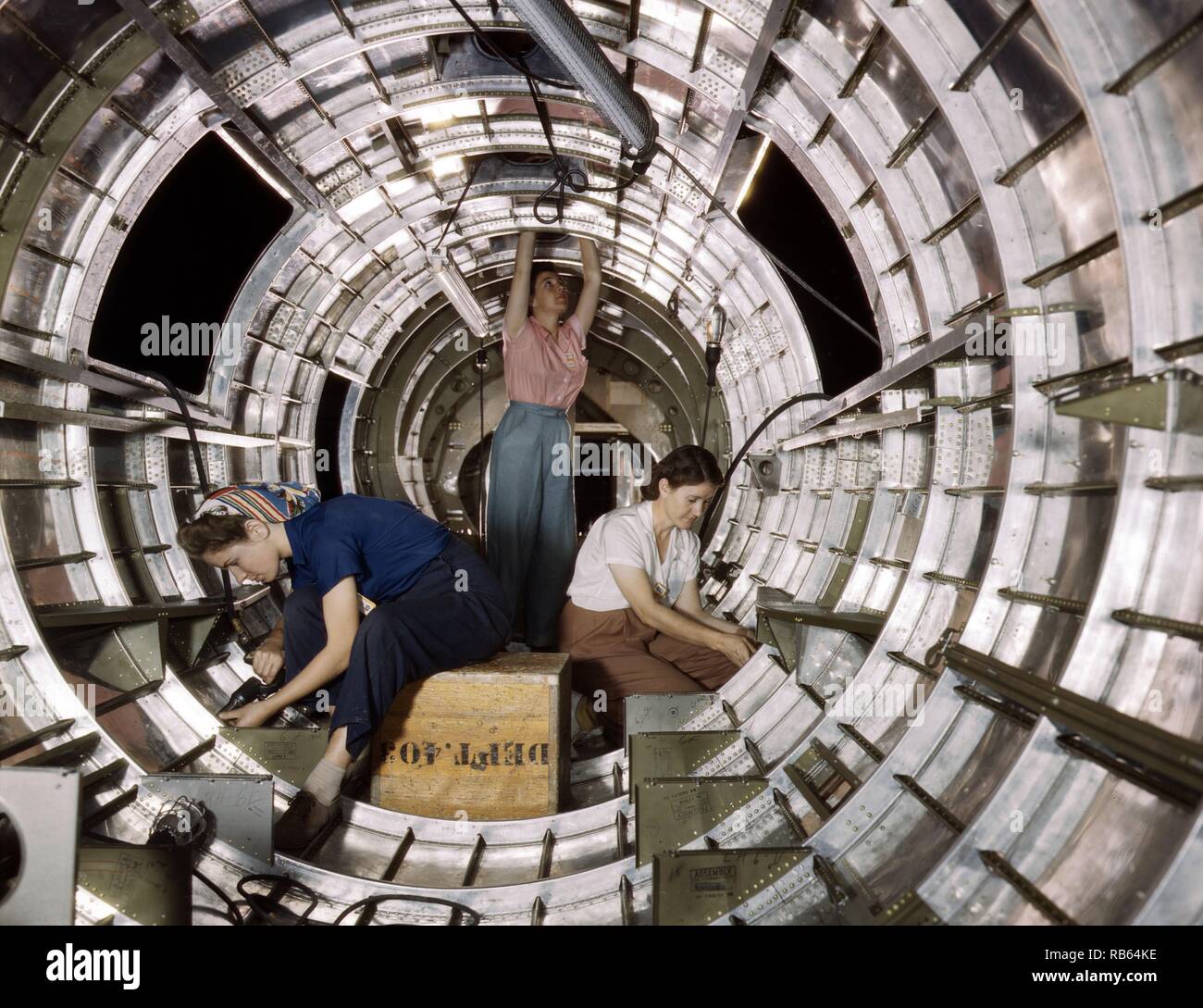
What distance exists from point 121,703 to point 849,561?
404cm

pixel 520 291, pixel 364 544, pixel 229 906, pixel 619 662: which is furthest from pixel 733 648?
pixel 520 291

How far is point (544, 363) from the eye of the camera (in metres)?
6.21

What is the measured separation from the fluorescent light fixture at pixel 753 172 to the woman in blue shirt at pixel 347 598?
286 cm

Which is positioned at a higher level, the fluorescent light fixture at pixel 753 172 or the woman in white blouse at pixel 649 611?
the fluorescent light fixture at pixel 753 172

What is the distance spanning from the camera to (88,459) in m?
4.15

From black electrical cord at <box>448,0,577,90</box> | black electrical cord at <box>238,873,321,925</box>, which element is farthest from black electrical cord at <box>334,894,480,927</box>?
black electrical cord at <box>448,0,577,90</box>

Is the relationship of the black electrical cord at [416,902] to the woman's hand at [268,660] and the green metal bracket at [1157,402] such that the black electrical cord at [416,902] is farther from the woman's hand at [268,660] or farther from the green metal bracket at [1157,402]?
the green metal bracket at [1157,402]

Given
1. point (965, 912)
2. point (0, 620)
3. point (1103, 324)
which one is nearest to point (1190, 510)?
point (1103, 324)

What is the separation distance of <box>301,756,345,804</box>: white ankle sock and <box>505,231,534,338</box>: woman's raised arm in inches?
141

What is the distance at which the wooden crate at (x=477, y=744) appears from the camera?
12.7ft

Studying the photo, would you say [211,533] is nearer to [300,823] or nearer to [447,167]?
[300,823]

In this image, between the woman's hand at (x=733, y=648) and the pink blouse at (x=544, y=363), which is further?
the pink blouse at (x=544, y=363)

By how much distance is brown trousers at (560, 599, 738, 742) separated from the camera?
4613 millimetres

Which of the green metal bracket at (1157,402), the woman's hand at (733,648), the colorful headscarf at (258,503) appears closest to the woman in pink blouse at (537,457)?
the woman's hand at (733,648)
